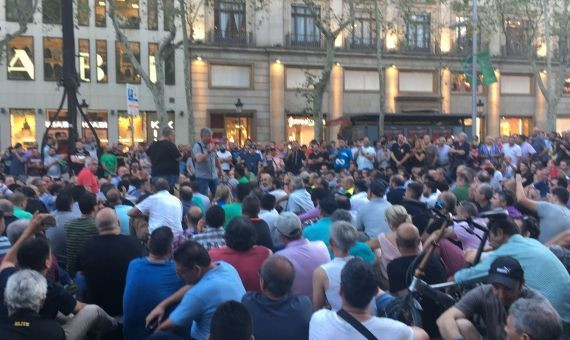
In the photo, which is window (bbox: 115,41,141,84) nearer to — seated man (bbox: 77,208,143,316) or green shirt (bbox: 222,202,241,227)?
green shirt (bbox: 222,202,241,227)

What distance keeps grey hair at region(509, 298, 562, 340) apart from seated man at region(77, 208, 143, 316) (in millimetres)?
3708

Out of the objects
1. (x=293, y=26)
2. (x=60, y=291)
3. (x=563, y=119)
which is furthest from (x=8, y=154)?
(x=563, y=119)

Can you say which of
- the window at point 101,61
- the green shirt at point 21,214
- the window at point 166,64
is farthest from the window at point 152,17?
the green shirt at point 21,214

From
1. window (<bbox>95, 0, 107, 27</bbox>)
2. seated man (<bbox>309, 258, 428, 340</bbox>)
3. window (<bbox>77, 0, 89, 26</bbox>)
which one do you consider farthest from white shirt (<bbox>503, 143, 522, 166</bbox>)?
window (<bbox>95, 0, 107, 27</bbox>)

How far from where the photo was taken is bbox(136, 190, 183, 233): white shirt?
833 cm

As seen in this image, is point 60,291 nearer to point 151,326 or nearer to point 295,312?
point 151,326

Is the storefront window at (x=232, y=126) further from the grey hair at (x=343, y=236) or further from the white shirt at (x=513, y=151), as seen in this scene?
the grey hair at (x=343, y=236)

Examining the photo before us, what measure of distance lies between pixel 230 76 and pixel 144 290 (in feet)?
112

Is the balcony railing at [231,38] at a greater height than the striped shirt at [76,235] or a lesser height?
greater

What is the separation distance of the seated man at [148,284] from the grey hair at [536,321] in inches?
110

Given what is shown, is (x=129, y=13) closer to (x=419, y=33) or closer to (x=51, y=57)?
(x=51, y=57)

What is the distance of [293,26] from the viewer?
1564 inches

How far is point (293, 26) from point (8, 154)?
22.8 m

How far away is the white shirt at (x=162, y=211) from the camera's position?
8.33 metres
